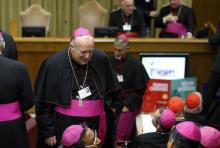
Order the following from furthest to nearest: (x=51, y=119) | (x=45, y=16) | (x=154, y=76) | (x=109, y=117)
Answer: (x=45, y=16)
(x=154, y=76)
(x=109, y=117)
(x=51, y=119)

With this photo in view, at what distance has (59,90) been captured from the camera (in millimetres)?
4082

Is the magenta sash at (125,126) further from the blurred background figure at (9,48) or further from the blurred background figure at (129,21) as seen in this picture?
the blurred background figure at (129,21)

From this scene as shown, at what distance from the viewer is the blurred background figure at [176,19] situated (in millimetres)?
7469

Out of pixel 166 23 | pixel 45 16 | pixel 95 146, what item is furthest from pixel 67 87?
pixel 45 16

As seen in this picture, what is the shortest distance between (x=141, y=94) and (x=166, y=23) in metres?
2.53

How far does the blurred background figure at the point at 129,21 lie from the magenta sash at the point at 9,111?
419cm

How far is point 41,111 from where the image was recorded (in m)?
4.07

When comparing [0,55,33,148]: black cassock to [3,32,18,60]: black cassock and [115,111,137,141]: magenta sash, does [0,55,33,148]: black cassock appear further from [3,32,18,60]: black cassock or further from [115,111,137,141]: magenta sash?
[115,111,137,141]: magenta sash

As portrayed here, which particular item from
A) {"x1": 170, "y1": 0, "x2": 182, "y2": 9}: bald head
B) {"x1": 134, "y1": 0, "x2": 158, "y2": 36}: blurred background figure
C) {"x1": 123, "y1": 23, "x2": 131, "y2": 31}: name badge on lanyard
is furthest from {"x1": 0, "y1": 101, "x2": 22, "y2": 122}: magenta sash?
{"x1": 134, "y1": 0, "x2": 158, "y2": 36}: blurred background figure

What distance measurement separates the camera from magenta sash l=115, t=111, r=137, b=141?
5.44 metres

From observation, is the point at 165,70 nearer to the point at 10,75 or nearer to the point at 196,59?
the point at 196,59

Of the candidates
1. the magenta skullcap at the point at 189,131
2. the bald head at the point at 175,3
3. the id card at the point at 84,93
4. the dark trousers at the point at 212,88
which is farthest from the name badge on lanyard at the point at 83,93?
the bald head at the point at 175,3

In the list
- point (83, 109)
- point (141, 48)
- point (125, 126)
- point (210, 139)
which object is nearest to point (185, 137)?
point (210, 139)

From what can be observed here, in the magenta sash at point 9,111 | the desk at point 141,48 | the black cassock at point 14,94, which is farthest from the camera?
the desk at point 141,48
